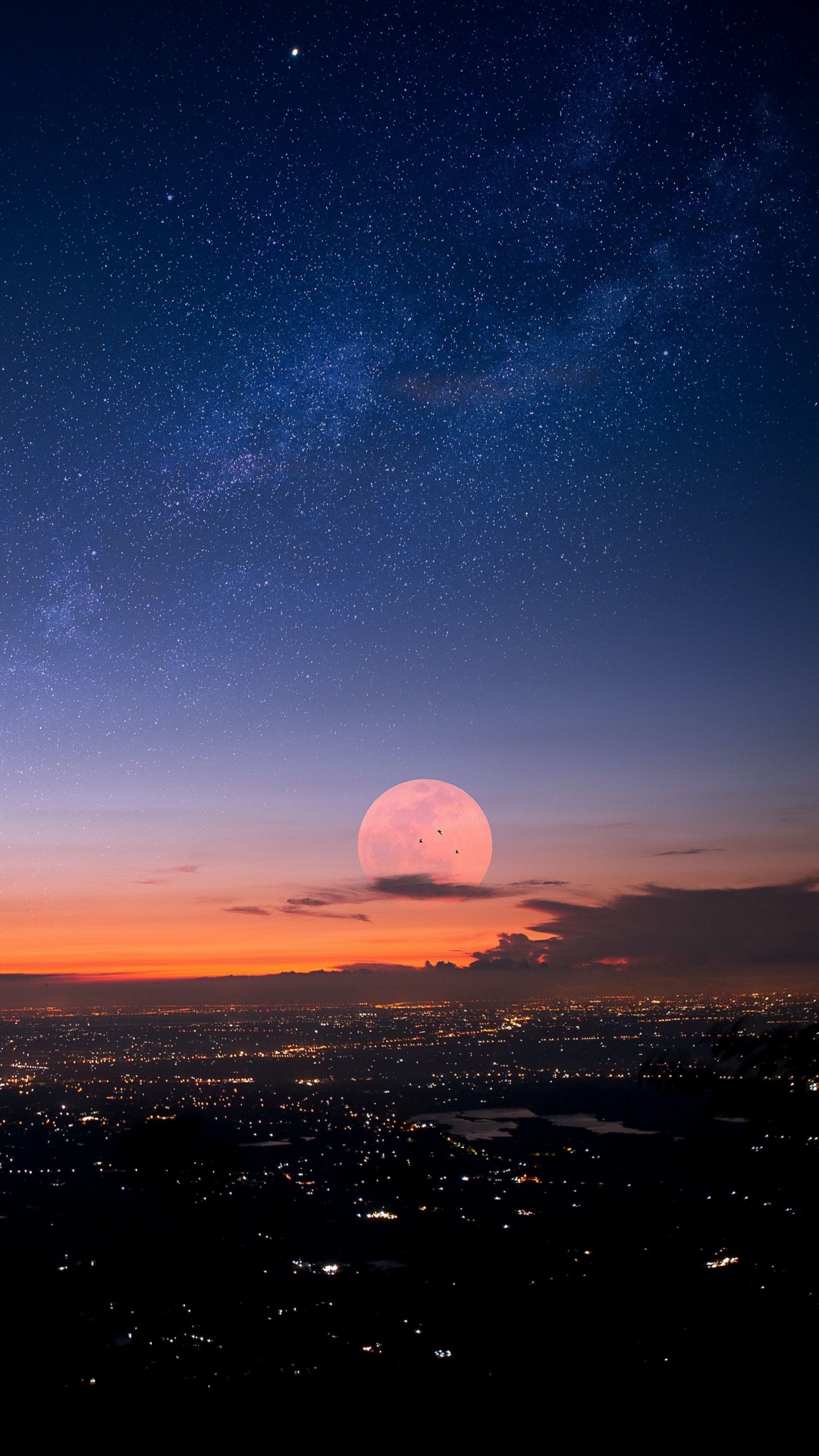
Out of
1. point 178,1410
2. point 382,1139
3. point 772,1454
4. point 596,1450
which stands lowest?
point 382,1139

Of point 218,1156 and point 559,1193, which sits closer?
point 559,1193

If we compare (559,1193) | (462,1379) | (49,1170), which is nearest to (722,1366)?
(462,1379)

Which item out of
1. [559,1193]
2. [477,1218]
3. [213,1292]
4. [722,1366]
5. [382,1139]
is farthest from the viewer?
[382,1139]

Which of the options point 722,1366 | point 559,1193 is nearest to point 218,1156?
point 559,1193

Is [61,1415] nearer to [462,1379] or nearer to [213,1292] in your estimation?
[462,1379]

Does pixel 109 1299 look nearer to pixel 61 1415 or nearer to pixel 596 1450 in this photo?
pixel 61 1415

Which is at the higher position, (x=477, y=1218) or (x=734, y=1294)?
(x=734, y=1294)

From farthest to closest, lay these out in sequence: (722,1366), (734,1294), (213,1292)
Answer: (213,1292)
(734,1294)
(722,1366)
